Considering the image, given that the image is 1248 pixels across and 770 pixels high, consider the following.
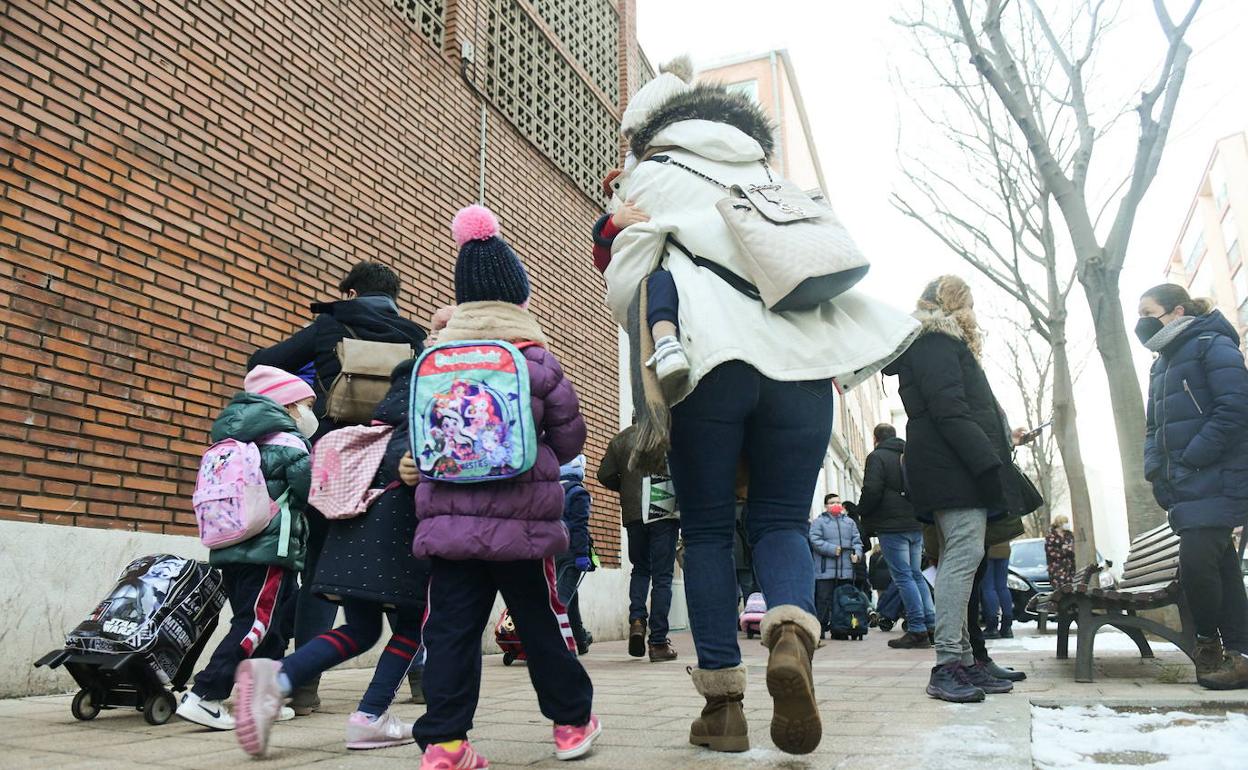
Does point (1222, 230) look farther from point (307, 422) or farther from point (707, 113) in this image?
point (307, 422)

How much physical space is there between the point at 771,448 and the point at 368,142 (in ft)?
19.0

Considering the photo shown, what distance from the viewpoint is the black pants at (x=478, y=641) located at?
239 cm

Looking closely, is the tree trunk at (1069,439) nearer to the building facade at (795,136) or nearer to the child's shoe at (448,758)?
the building facade at (795,136)

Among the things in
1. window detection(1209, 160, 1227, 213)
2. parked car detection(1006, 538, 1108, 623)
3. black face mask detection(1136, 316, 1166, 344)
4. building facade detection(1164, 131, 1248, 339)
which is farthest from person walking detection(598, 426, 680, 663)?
window detection(1209, 160, 1227, 213)

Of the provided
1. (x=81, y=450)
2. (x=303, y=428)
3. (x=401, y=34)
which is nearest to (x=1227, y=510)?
(x=303, y=428)

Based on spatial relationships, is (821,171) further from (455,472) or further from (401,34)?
(455,472)

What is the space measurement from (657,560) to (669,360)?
15.2ft

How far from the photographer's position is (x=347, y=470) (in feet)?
10.6

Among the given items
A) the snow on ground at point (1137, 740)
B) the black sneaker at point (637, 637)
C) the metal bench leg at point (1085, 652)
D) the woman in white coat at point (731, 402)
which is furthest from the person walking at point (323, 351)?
the metal bench leg at point (1085, 652)

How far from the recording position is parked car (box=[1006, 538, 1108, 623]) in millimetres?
12523

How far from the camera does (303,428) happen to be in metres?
4.00

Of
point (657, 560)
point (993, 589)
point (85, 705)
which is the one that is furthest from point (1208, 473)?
point (85, 705)

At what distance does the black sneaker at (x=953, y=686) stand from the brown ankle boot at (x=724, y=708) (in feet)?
5.13

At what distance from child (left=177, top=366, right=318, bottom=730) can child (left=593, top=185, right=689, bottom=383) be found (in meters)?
1.52
